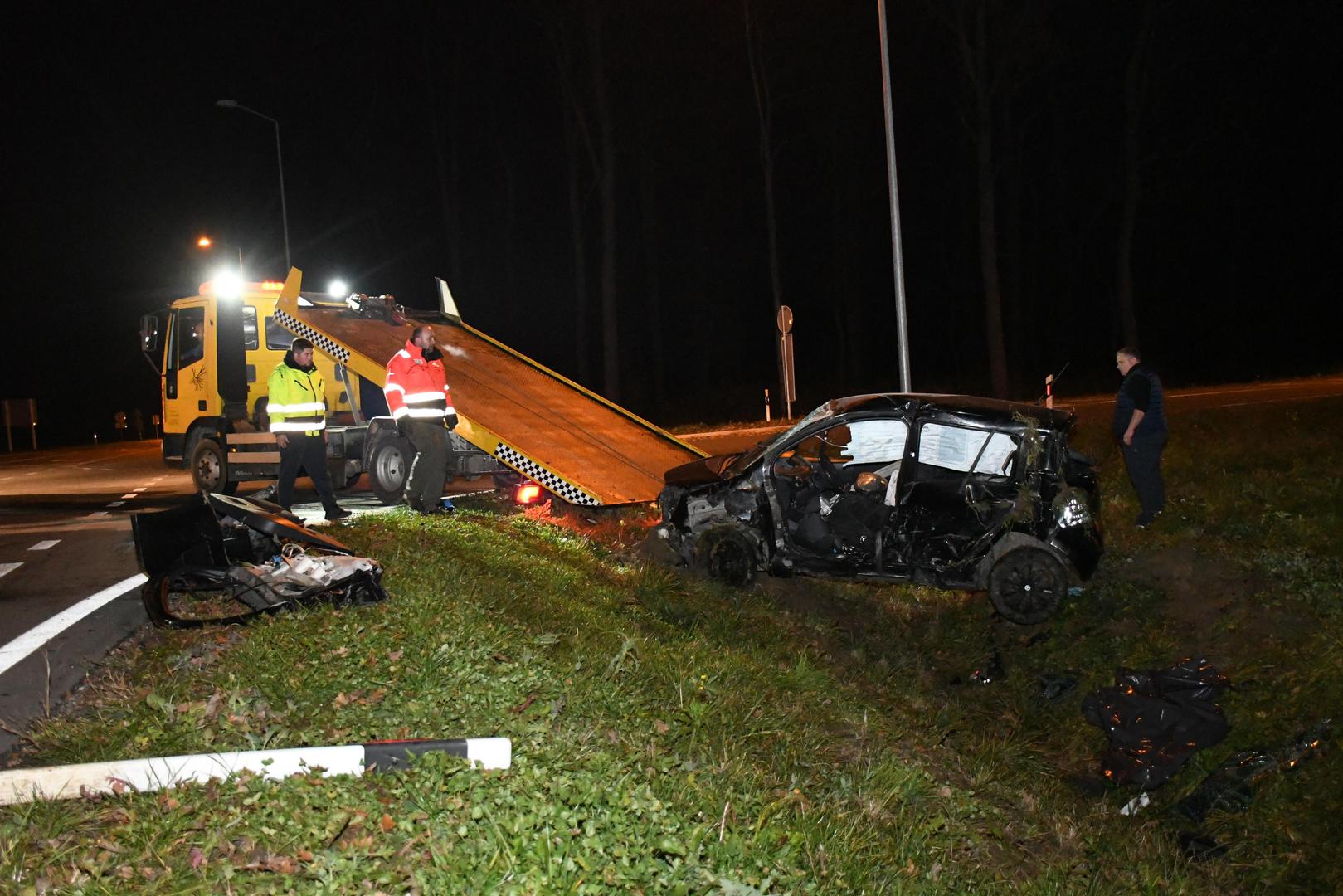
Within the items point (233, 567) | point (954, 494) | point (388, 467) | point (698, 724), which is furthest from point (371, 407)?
point (698, 724)

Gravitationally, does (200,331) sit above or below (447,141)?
below

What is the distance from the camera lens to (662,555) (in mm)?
10695

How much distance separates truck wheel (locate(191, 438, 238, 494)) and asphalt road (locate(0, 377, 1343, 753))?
0.73m

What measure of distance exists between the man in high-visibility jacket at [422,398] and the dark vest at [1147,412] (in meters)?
6.34

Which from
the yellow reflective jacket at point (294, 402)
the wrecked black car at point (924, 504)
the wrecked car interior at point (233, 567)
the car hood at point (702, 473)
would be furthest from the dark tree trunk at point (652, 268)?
the wrecked car interior at point (233, 567)

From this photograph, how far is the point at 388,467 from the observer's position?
489 inches

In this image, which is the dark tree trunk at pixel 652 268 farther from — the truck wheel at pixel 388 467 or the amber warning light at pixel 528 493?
the amber warning light at pixel 528 493

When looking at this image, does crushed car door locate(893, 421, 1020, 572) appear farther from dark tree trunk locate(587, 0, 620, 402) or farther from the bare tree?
dark tree trunk locate(587, 0, 620, 402)

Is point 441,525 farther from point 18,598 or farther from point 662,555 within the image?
point 18,598

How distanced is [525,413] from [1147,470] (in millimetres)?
6404

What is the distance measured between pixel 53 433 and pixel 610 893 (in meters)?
52.4

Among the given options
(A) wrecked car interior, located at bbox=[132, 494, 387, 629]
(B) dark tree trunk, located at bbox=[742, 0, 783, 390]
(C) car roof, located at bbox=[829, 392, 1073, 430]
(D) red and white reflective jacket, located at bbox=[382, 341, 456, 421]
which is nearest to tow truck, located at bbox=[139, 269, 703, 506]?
(D) red and white reflective jacket, located at bbox=[382, 341, 456, 421]

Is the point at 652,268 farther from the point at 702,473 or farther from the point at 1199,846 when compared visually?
the point at 1199,846

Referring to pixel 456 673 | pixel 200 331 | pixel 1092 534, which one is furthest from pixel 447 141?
pixel 456 673
